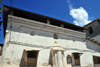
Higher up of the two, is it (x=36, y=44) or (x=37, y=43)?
(x=37, y=43)

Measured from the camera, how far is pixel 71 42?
42.3 feet

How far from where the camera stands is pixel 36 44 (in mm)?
10203

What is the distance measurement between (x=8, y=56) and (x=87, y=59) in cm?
1005

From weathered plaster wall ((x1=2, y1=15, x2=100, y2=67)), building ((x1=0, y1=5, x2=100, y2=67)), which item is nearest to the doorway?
building ((x1=0, y1=5, x2=100, y2=67))

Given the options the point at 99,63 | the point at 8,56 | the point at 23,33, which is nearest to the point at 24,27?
the point at 23,33

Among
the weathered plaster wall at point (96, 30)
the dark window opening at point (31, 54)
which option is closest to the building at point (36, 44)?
the dark window opening at point (31, 54)

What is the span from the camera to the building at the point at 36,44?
29.0 ft

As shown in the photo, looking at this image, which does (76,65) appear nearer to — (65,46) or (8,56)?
(65,46)

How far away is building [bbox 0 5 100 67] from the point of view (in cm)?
884

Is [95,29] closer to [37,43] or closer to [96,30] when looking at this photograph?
[96,30]

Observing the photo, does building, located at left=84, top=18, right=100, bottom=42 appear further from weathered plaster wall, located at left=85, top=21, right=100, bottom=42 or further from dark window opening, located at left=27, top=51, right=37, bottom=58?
dark window opening, located at left=27, top=51, right=37, bottom=58

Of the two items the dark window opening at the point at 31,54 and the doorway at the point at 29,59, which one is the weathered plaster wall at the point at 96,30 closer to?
the dark window opening at the point at 31,54

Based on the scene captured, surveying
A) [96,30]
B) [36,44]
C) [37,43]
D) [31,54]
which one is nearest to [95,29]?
[96,30]

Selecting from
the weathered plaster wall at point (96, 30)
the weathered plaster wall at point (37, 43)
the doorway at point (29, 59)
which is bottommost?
the doorway at point (29, 59)
